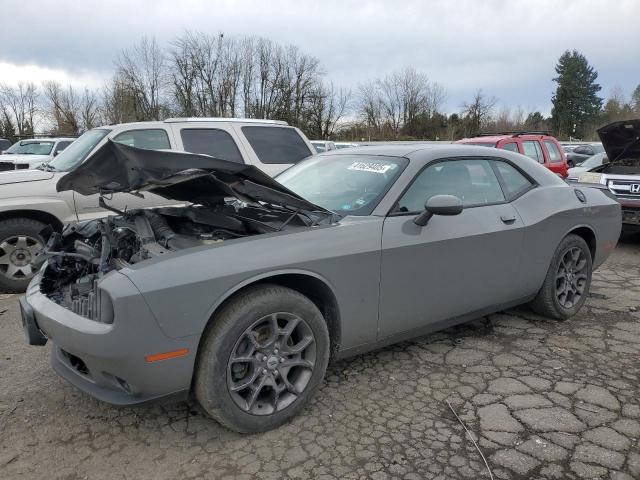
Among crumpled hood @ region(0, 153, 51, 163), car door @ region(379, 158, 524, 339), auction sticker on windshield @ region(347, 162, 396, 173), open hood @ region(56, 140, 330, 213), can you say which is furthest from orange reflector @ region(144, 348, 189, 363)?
crumpled hood @ region(0, 153, 51, 163)

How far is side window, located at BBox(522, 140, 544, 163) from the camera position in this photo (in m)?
11.1

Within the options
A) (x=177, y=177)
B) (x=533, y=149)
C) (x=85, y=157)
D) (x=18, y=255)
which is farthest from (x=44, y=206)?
(x=533, y=149)

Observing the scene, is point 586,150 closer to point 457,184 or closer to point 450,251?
point 457,184

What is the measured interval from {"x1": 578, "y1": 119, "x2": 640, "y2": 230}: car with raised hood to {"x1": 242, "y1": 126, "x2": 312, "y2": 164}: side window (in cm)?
454

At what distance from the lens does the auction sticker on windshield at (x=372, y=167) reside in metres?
3.60

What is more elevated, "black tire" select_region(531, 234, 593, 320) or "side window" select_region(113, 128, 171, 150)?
"side window" select_region(113, 128, 171, 150)

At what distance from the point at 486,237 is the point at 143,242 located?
7.78 ft

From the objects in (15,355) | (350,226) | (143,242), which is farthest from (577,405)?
(15,355)

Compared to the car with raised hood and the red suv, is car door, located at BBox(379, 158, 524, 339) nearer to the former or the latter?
the car with raised hood

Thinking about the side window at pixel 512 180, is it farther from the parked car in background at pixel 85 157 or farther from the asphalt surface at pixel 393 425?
the parked car in background at pixel 85 157

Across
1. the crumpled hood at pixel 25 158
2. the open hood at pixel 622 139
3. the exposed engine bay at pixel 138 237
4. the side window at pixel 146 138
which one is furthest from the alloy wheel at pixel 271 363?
the crumpled hood at pixel 25 158

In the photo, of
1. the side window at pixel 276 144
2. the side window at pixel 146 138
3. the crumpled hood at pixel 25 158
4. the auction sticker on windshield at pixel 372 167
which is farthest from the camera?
the crumpled hood at pixel 25 158

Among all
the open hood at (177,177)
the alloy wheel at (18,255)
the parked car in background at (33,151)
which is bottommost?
the alloy wheel at (18,255)

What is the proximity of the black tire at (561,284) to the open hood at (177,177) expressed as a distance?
2.33m
